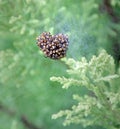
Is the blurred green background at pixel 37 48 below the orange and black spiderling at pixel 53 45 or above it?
above

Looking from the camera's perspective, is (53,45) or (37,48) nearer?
(53,45)

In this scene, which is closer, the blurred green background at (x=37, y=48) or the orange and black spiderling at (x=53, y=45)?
the orange and black spiderling at (x=53, y=45)

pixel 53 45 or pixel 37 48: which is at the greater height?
pixel 37 48

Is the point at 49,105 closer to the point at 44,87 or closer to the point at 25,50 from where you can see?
the point at 44,87
